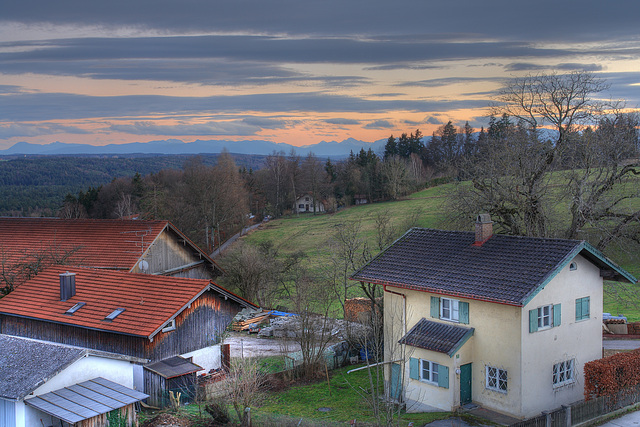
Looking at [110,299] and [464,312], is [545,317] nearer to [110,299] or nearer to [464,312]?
[464,312]

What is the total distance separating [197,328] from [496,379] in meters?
13.1

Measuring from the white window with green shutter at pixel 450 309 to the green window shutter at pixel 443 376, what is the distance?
6.47 feet

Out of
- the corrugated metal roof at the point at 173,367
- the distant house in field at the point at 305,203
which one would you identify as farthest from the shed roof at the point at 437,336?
the distant house in field at the point at 305,203

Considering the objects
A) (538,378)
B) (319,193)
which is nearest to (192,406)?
(538,378)

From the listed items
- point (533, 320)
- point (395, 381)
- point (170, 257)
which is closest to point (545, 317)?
point (533, 320)

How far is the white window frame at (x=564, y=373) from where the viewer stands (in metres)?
21.3

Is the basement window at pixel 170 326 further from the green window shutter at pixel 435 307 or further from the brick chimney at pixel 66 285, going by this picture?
the green window shutter at pixel 435 307

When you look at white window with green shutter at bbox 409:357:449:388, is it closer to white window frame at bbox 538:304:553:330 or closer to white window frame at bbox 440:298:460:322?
white window frame at bbox 440:298:460:322

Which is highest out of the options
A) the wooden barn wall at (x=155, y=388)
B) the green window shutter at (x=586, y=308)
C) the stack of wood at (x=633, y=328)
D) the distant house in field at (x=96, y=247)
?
the distant house in field at (x=96, y=247)

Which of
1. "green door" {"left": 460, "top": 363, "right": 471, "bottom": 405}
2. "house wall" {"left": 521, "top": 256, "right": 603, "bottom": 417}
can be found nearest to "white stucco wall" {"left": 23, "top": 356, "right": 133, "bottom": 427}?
"green door" {"left": 460, "top": 363, "right": 471, "bottom": 405}

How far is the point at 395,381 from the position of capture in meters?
23.4

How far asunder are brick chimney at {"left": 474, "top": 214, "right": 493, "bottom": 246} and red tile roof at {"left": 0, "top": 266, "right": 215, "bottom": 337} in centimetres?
1229

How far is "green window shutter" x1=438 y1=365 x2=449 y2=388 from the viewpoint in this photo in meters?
20.7

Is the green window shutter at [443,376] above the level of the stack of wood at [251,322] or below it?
above
